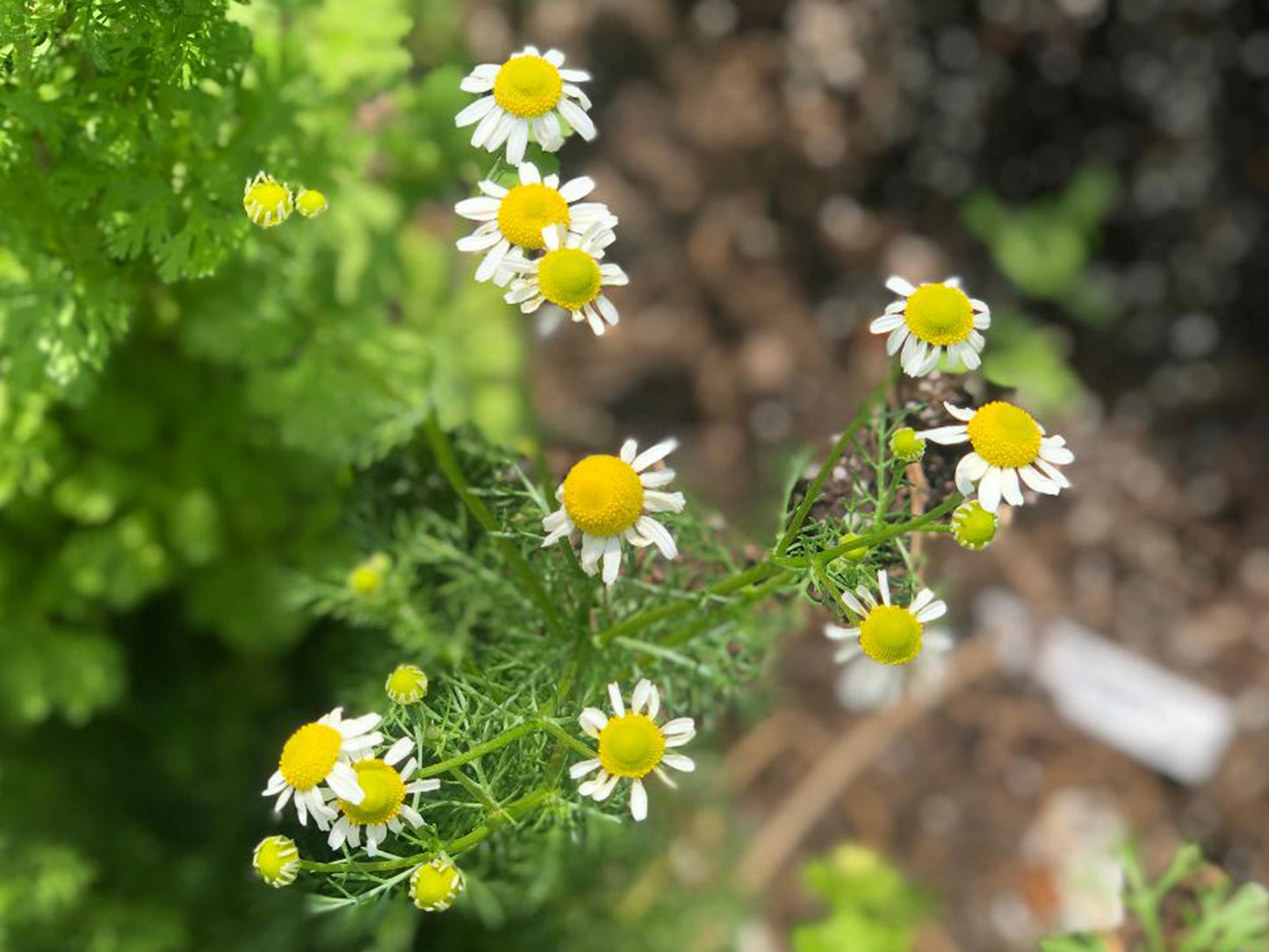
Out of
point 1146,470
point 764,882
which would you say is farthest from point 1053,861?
point 1146,470

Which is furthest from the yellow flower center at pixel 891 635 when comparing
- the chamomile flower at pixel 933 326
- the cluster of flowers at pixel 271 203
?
the cluster of flowers at pixel 271 203

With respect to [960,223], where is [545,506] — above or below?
above

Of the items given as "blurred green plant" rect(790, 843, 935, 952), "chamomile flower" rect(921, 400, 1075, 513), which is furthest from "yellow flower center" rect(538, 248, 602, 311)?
"blurred green plant" rect(790, 843, 935, 952)

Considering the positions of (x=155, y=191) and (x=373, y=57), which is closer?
(x=155, y=191)

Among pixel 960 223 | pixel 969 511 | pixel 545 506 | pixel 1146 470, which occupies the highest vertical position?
pixel 969 511

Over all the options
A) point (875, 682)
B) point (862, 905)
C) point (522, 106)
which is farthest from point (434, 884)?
point (875, 682)

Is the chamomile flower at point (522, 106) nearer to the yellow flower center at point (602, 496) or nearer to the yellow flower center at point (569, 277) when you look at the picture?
the yellow flower center at point (569, 277)

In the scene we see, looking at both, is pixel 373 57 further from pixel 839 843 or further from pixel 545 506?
pixel 839 843

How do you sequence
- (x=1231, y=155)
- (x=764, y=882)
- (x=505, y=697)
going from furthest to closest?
(x=1231, y=155), (x=764, y=882), (x=505, y=697)
